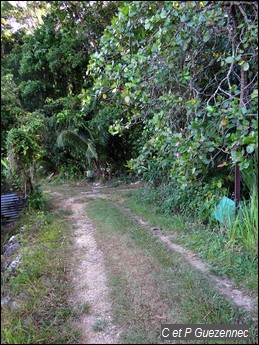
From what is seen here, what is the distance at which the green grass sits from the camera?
271 cm

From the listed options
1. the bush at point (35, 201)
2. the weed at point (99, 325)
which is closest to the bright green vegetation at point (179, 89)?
the bush at point (35, 201)

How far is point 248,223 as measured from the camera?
2.86 m

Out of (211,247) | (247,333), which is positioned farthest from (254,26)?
(247,333)

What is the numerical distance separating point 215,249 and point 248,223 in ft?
1.90

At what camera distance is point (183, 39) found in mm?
3100

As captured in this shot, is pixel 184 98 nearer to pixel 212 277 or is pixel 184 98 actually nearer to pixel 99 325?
pixel 212 277

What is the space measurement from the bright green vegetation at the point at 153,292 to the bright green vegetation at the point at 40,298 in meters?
0.43

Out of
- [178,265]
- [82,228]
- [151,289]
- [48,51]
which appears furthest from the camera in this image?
[48,51]

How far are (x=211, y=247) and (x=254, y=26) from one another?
2363 mm

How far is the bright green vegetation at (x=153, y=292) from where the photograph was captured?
2242 millimetres

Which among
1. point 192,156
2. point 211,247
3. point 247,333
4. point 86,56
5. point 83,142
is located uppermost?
point 86,56

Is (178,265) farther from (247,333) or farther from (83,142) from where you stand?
(83,142)

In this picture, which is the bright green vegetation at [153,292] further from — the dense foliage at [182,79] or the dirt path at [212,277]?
the dense foliage at [182,79]

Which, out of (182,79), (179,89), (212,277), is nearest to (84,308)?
(212,277)
